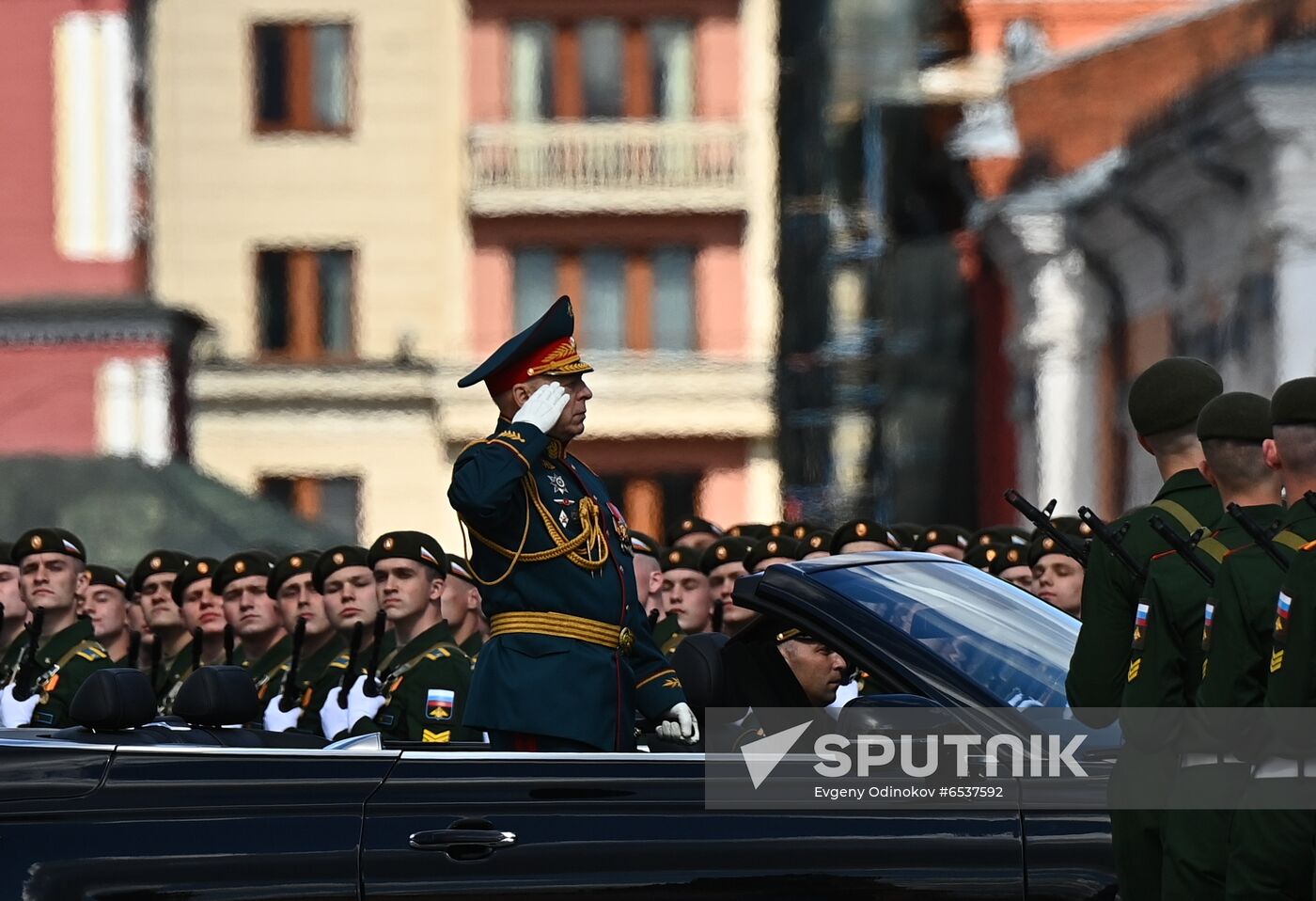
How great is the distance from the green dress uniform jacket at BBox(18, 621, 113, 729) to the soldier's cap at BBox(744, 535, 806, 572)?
7.69 ft

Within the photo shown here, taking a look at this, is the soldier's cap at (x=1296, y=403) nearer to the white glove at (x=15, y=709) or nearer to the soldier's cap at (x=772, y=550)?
the soldier's cap at (x=772, y=550)

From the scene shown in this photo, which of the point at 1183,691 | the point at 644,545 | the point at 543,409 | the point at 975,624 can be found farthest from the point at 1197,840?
the point at 644,545

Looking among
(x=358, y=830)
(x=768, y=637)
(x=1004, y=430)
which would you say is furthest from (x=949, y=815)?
(x=1004, y=430)

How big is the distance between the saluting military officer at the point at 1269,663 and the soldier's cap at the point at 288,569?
493 cm

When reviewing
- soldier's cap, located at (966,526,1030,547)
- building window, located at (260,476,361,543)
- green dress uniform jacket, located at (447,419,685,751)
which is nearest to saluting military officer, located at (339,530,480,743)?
green dress uniform jacket, located at (447,419,685,751)

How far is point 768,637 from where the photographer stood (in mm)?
6301

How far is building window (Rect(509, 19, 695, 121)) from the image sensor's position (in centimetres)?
3158

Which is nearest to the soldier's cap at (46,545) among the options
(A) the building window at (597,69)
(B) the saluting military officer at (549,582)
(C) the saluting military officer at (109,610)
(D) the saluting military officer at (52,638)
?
(D) the saluting military officer at (52,638)

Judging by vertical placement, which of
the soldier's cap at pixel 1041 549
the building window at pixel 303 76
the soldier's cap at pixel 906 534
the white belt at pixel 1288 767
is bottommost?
the soldier's cap at pixel 906 534

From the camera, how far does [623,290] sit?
31.6 metres

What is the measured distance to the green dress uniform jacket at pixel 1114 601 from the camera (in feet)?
18.9

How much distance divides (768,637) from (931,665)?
0.58 meters

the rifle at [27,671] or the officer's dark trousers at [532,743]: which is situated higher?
the officer's dark trousers at [532,743]

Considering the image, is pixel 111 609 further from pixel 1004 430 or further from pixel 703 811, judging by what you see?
pixel 1004 430
